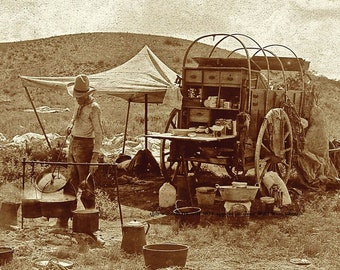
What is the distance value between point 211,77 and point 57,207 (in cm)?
421

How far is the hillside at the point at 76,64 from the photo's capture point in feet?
96.9

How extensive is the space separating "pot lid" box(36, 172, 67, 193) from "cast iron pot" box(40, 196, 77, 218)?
0.23m

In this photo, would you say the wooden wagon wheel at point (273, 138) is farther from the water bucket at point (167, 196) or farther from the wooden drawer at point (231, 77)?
the water bucket at point (167, 196)

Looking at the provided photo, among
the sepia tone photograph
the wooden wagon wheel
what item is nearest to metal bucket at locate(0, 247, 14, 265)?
the sepia tone photograph

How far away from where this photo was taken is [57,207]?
7.36 m

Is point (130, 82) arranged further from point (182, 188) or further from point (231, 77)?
point (182, 188)

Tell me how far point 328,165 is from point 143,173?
378 cm

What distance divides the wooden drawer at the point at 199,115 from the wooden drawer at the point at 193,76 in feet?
1.72

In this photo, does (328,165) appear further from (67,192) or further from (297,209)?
(67,192)

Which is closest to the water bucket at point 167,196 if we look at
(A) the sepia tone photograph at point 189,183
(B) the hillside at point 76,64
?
(A) the sepia tone photograph at point 189,183

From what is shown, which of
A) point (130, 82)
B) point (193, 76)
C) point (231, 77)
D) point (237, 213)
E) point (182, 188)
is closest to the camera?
point (237, 213)

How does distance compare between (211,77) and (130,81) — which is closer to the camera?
(211,77)

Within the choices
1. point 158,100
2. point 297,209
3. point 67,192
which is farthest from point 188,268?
point 158,100

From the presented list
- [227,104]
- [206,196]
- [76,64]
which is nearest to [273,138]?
[227,104]
